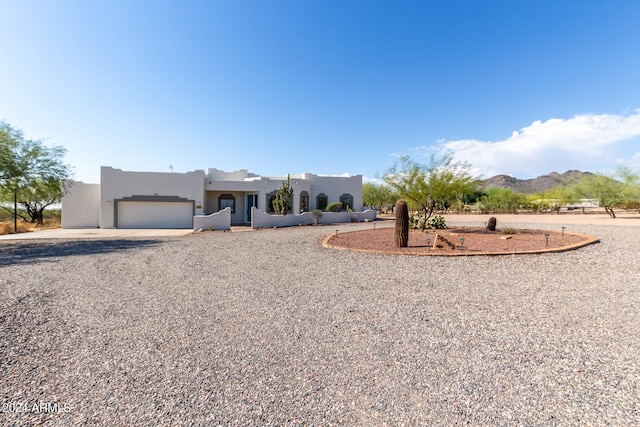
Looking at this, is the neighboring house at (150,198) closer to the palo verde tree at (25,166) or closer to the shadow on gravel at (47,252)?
the palo verde tree at (25,166)

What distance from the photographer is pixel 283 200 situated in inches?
899

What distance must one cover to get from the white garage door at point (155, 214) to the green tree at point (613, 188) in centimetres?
4078


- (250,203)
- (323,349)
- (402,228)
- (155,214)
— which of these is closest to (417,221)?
(402,228)

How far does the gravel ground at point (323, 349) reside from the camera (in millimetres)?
2346

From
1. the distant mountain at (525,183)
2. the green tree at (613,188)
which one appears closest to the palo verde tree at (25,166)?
the green tree at (613,188)

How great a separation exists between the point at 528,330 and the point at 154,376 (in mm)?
4599

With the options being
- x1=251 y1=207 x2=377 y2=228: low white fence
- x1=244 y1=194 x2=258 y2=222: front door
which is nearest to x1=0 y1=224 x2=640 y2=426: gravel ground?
x1=251 y1=207 x2=377 y2=228: low white fence

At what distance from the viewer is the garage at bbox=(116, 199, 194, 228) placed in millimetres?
21703

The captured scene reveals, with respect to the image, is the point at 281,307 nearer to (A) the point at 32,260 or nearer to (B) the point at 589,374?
(B) the point at 589,374

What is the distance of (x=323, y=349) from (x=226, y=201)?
2326 cm

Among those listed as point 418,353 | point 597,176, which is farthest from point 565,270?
point 597,176

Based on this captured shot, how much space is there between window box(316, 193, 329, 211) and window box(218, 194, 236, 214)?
7796mm

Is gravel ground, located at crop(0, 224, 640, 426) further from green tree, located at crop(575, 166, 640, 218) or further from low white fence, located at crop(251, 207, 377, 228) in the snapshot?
green tree, located at crop(575, 166, 640, 218)

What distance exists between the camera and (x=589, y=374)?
278 centimetres
